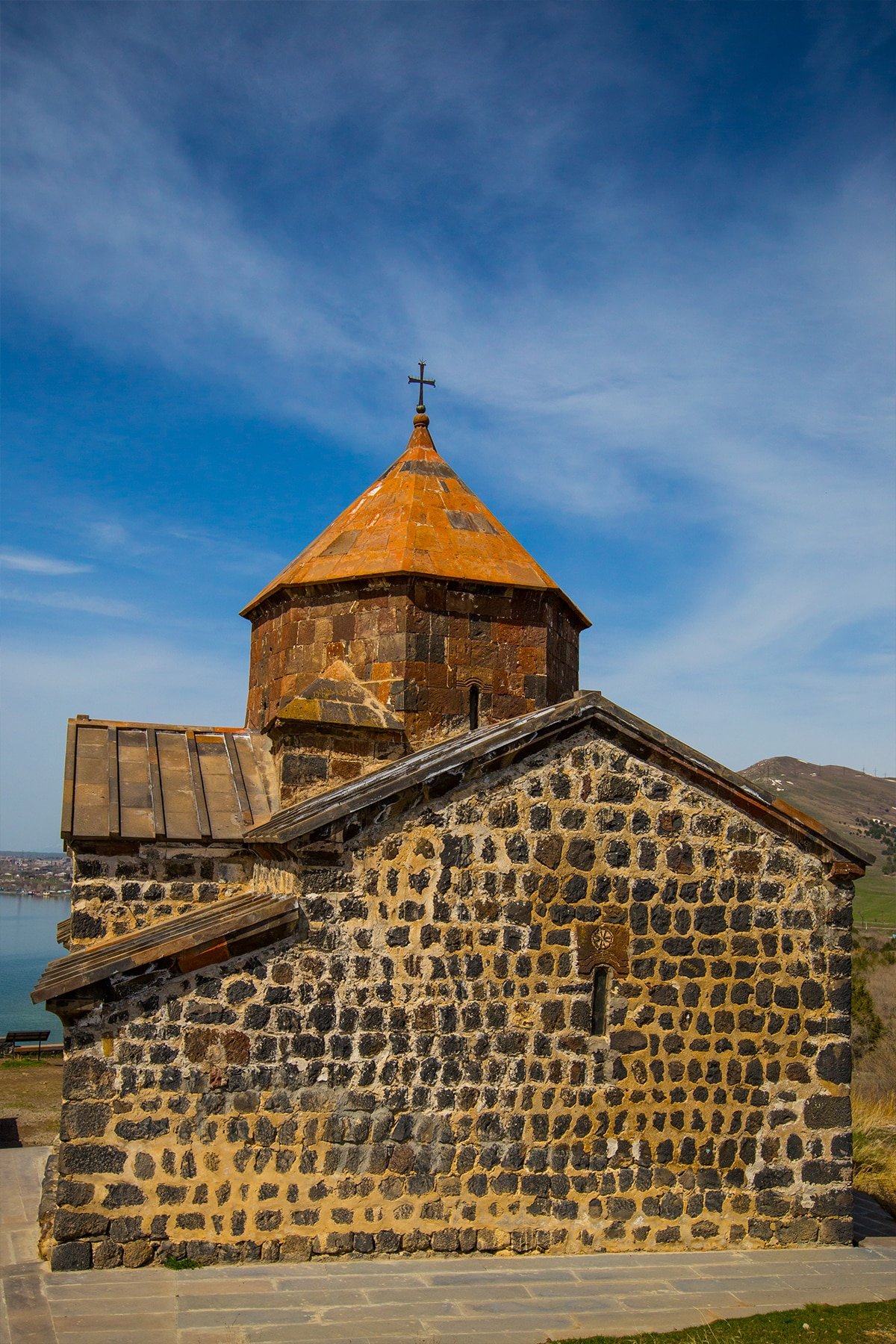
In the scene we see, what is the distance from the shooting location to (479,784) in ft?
21.5

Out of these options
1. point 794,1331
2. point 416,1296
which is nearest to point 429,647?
point 416,1296

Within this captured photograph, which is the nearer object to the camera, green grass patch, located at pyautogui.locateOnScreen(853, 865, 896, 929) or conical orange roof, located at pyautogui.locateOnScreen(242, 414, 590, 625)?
conical orange roof, located at pyautogui.locateOnScreen(242, 414, 590, 625)

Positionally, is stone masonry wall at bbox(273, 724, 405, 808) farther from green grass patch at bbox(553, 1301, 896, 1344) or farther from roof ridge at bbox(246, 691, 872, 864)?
green grass patch at bbox(553, 1301, 896, 1344)

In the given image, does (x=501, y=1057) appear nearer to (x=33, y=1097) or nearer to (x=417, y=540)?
(x=417, y=540)

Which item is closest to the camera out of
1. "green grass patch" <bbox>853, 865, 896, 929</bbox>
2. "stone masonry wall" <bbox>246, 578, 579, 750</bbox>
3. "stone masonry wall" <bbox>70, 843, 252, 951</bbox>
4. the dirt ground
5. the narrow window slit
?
the narrow window slit

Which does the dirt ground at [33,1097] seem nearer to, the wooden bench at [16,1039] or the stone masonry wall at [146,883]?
the wooden bench at [16,1039]

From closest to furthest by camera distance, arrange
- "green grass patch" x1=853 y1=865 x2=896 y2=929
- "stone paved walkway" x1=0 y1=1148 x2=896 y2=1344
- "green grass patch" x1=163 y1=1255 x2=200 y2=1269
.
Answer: "stone paved walkway" x1=0 y1=1148 x2=896 y2=1344, "green grass patch" x1=163 y1=1255 x2=200 y2=1269, "green grass patch" x1=853 y1=865 x2=896 y2=929

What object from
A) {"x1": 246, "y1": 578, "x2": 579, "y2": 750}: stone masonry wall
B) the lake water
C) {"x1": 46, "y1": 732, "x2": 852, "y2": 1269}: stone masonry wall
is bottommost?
the lake water

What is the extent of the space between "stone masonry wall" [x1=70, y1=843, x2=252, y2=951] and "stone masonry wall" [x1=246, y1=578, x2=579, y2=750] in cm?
171

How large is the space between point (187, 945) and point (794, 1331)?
11.8 feet

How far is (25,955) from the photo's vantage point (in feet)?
192

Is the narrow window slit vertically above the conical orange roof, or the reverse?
the conical orange roof

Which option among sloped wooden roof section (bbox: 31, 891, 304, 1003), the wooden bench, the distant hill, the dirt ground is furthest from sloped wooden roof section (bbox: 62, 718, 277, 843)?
the distant hill

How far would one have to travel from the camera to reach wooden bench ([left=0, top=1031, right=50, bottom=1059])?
710 inches
